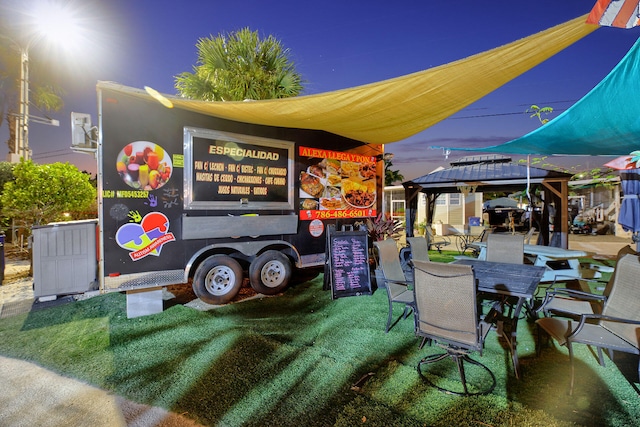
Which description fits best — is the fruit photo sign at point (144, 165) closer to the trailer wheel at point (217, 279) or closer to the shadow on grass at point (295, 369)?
the trailer wheel at point (217, 279)

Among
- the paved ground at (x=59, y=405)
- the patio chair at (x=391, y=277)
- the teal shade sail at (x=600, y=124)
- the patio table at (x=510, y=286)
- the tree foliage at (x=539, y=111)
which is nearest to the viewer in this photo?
the paved ground at (x=59, y=405)

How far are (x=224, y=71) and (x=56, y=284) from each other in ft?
19.7

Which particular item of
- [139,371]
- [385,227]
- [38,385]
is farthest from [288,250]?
[38,385]

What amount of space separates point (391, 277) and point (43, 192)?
7405 millimetres

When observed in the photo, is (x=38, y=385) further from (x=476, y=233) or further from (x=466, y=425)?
(x=476, y=233)

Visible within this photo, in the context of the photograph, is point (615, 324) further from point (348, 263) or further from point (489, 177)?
point (489, 177)

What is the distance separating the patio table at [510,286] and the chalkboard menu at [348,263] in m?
1.73

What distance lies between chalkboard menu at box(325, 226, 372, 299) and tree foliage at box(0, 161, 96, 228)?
6.18 metres

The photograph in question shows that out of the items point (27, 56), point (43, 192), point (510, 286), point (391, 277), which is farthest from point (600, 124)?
point (27, 56)

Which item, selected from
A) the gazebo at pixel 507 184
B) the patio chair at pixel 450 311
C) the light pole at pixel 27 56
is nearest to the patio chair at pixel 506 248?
the patio chair at pixel 450 311

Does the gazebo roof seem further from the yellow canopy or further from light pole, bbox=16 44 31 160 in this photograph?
light pole, bbox=16 44 31 160

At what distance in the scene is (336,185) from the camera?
597 cm

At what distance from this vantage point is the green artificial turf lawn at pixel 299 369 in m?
2.21

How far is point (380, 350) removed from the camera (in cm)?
315
